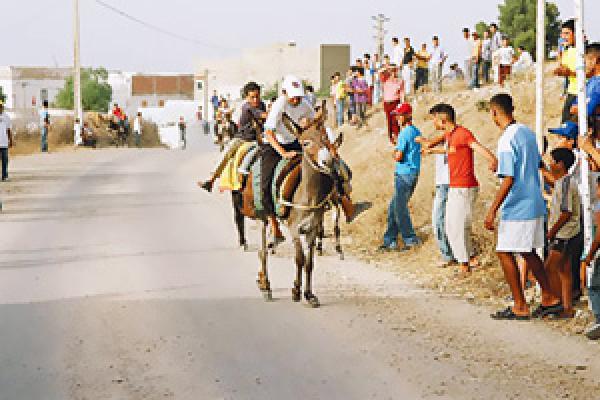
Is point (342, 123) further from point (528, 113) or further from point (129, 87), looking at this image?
point (129, 87)

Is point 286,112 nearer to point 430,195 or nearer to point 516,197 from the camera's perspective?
point 516,197

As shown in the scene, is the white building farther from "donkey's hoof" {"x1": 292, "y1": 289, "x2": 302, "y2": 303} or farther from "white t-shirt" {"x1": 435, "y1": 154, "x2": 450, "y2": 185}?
"donkey's hoof" {"x1": 292, "y1": 289, "x2": 302, "y2": 303}

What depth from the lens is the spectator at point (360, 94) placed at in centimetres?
3369

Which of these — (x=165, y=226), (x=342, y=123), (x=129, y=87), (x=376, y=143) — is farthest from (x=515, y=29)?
(x=129, y=87)

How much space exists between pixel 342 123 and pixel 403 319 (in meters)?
25.6

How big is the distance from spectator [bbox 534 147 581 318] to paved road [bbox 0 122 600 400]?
22.7 inches

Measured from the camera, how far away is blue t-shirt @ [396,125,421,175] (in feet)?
50.8

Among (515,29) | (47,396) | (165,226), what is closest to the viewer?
(47,396)

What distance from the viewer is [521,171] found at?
10508mm

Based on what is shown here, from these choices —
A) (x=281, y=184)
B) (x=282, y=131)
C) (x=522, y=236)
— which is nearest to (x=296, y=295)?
(x=281, y=184)

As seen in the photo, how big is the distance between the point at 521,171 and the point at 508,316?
1481 mm

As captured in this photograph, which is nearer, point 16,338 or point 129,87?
point 16,338

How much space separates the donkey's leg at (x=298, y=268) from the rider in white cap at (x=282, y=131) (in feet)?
2.92

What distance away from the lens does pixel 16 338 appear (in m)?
10.2
